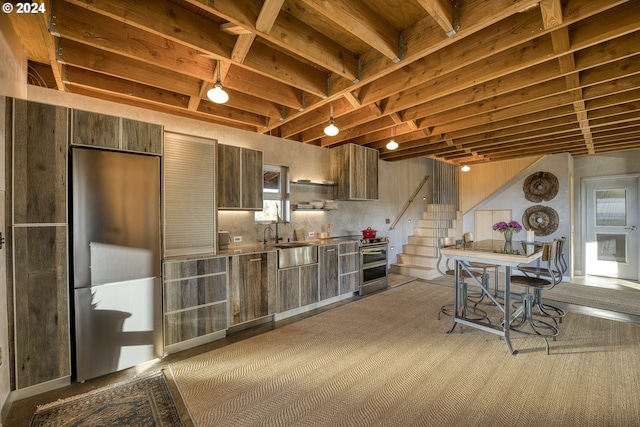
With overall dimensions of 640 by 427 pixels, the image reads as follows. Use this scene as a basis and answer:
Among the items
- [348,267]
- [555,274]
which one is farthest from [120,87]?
[555,274]

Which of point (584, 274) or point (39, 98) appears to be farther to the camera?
point (584, 274)

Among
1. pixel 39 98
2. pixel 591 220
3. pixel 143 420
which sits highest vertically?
pixel 39 98

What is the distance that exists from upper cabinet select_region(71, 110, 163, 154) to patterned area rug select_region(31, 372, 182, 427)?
77.9 inches

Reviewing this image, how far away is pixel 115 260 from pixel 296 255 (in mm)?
1989

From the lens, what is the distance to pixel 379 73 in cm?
262

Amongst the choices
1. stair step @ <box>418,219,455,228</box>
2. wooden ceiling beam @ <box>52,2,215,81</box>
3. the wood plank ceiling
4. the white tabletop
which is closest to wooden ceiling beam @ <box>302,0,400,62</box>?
the wood plank ceiling

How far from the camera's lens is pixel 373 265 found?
4.84 metres

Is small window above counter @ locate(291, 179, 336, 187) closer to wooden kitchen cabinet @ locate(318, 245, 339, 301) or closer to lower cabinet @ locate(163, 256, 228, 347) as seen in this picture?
wooden kitchen cabinet @ locate(318, 245, 339, 301)

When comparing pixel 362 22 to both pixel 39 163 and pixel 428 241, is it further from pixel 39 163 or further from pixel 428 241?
pixel 428 241

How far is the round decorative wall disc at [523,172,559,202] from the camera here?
587 cm

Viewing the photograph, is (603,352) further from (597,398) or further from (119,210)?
(119,210)

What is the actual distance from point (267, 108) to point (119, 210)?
86.2 inches

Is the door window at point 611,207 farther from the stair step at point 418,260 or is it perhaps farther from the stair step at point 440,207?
the stair step at point 418,260

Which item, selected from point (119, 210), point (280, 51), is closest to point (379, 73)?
point (280, 51)
